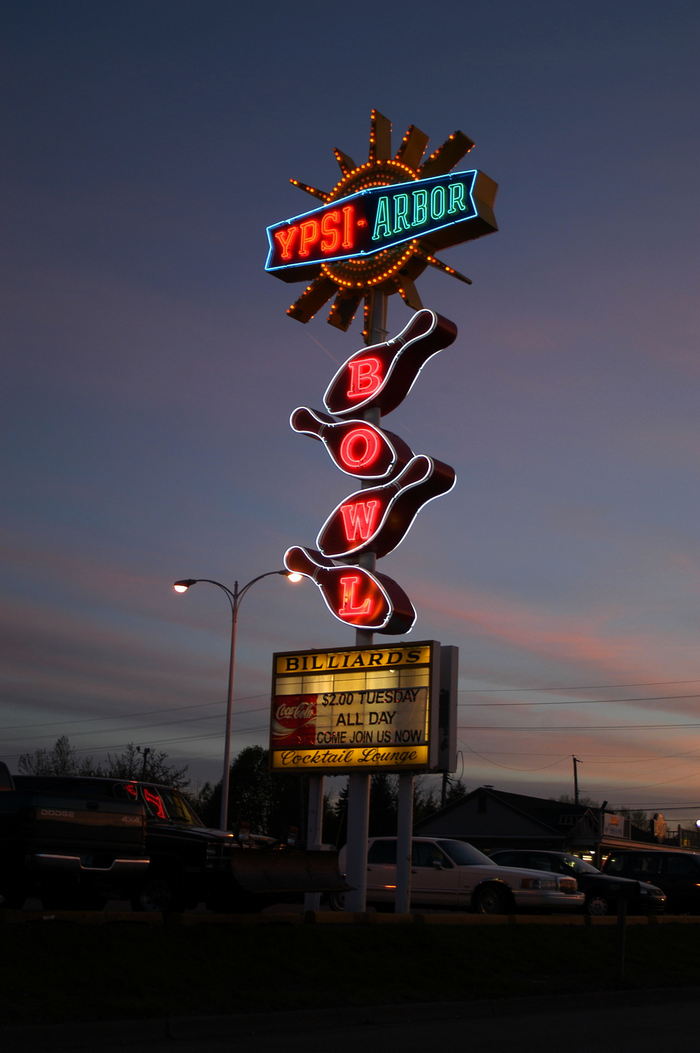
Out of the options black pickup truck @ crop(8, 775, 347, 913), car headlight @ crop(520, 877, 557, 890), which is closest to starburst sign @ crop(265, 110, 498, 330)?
black pickup truck @ crop(8, 775, 347, 913)

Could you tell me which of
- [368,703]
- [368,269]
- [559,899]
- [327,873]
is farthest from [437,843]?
[368,269]

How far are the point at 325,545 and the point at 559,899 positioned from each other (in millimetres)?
7861

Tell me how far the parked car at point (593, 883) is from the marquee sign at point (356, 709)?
25.6 feet

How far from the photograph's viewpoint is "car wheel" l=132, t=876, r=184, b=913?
1658cm

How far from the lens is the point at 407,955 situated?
566 inches

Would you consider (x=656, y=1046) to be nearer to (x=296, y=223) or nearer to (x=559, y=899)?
(x=559, y=899)

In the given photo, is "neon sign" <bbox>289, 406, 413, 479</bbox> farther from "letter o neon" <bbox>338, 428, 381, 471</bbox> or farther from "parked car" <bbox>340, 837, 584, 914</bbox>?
"parked car" <bbox>340, 837, 584, 914</bbox>

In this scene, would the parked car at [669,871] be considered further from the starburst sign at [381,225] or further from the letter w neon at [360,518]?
the starburst sign at [381,225]

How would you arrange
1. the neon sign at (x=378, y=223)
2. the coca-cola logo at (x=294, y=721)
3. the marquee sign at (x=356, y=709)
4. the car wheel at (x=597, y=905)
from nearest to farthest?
the marquee sign at (x=356, y=709), the coca-cola logo at (x=294, y=721), the neon sign at (x=378, y=223), the car wheel at (x=597, y=905)

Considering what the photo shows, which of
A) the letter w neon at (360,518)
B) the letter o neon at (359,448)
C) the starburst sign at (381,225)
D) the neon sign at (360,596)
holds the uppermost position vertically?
A: the starburst sign at (381,225)

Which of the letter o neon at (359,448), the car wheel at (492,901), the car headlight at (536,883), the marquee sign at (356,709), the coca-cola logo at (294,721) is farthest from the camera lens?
the car headlight at (536,883)

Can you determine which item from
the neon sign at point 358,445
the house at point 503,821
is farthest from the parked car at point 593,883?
the house at point 503,821

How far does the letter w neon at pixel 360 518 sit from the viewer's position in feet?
65.3

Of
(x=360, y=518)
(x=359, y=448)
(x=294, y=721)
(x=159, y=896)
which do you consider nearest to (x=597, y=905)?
(x=294, y=721)
